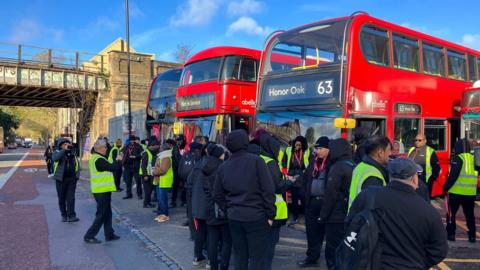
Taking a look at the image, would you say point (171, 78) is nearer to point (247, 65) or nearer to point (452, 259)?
point (247, 65)

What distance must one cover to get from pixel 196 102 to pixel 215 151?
20.0ft

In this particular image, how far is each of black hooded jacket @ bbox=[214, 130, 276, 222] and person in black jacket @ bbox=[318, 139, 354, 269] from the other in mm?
829

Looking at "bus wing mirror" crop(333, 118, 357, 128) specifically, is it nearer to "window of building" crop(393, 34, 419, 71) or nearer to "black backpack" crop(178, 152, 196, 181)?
"window of building" crop(393, 34, 419, 71)

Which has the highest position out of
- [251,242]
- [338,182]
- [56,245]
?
[338,182]

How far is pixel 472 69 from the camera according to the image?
11383mm

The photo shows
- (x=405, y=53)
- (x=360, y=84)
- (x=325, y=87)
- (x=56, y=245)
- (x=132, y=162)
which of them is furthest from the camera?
(x=132, y=162)

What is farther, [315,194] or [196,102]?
[196,102]

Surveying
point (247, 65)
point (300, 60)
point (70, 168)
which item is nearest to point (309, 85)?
point (300, 60)

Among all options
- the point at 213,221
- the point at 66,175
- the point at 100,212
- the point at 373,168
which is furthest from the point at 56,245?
the point at 373,168

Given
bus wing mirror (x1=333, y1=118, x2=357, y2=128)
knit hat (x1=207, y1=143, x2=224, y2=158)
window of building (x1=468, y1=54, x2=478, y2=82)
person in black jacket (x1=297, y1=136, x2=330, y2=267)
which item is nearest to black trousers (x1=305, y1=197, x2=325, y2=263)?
person in black jacket (x1=297, y1=136, x2=330, y2=267)

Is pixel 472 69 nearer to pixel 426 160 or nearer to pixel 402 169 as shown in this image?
pixel 426 160

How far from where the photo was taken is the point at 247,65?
11078mm

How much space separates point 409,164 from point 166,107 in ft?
42.1

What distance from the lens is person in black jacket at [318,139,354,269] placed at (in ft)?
15.3
